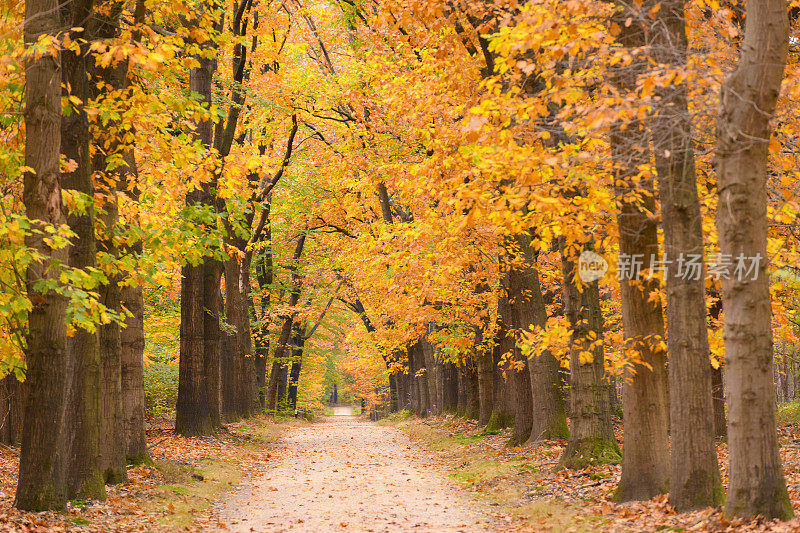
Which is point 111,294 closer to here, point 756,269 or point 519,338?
point 519,338

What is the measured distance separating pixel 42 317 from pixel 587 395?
874 cm

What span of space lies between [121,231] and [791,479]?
11.4 meters

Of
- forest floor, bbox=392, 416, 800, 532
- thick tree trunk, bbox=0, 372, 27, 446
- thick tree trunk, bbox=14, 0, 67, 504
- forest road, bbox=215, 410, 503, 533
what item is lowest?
forest road, bbox=215, 410, 503, 533

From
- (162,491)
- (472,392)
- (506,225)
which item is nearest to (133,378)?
(162,491)

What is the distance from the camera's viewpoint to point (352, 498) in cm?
1200

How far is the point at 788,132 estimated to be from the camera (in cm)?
1100

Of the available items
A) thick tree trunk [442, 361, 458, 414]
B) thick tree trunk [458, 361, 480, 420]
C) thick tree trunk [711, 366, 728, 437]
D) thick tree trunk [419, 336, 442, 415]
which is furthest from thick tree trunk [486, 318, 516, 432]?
thick tree trunk [442, 361, 458, 414]

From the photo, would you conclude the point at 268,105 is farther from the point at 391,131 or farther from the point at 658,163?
the point at 658,163

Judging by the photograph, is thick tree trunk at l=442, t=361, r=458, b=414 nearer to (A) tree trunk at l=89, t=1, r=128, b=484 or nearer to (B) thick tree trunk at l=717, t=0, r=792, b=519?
(A) tree trunk at l=89, t=1, r=128, b=484

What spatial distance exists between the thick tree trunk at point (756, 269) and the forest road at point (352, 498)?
3.46 meters

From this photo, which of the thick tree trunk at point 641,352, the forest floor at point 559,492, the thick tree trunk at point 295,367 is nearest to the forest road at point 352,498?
the forest floor at point 559,492

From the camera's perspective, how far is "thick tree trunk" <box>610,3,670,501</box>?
9445mm

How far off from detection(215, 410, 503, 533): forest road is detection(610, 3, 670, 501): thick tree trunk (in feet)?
7.04

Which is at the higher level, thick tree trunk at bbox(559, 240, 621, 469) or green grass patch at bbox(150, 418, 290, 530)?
thick tree trunk at bbox(559, 240, 621, 469)
